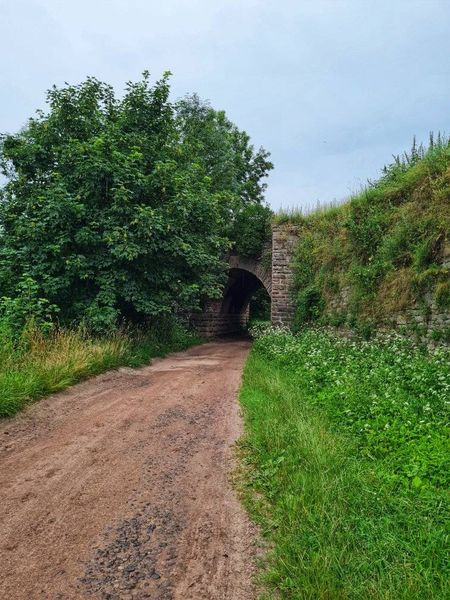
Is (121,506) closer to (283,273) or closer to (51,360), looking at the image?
(51,360)

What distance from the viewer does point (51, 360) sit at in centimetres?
697

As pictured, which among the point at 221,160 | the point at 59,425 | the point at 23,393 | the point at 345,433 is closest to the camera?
the point at 345,433

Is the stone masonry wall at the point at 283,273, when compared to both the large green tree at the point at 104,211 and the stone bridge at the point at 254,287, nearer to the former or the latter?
the stone bridge at the point at 254,287

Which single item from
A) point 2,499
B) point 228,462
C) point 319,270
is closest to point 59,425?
point 2,499

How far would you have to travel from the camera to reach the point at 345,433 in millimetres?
4203

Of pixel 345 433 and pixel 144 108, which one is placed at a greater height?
pixel 144 108

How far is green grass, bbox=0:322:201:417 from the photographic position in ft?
18.3

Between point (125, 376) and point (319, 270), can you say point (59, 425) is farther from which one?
point (319, 270)

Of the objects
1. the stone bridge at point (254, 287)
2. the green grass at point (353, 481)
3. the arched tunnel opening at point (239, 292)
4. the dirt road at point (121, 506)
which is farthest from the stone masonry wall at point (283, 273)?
the dirt road at point (121, 506)

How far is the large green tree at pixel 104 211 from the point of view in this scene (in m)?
9.73

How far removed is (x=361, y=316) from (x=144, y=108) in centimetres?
→ 853

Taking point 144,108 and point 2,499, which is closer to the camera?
point 2,499

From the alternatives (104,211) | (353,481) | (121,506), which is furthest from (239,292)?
(121,506)

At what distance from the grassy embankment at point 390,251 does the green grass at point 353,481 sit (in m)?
2.50
